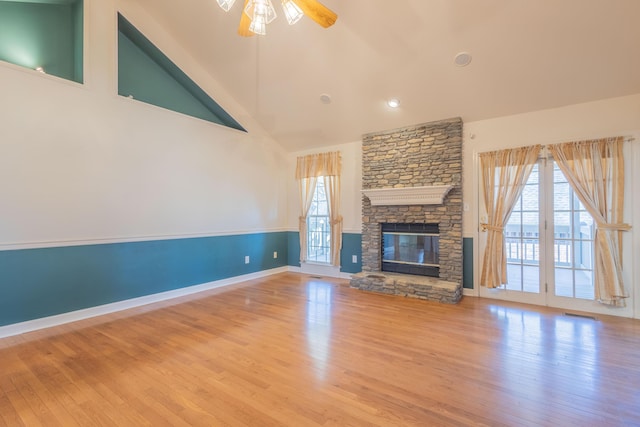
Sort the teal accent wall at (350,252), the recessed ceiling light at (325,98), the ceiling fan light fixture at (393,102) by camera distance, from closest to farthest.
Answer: the ceiling fan light fixture at (393,102) → the recessed ceiling light at (325,98) → the teal accent wall at (350,252)

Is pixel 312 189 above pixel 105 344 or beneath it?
above

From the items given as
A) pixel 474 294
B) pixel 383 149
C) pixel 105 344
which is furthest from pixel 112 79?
pixel 474 294

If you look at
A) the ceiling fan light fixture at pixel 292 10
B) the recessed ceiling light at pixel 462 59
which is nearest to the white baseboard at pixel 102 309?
the ceiling fan light fixture at pixel 292 10

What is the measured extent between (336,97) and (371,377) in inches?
152

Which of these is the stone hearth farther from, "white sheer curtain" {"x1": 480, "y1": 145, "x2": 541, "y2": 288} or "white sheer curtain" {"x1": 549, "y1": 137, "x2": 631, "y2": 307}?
"white sheer curtain" {"x1": 549, "y1": 137, "x2": 631, "y2": 307}

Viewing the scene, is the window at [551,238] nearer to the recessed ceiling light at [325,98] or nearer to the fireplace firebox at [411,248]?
the fireplace firebox at [411,248]

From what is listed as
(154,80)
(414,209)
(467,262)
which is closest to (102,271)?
(154,80)

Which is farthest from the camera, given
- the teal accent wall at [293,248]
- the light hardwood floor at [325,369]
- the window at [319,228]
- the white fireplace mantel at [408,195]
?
the teal accent wall at [293,248]

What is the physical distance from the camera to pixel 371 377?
7.14 ft

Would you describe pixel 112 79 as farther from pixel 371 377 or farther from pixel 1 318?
pixel 371 377

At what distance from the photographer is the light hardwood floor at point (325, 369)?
1786 mm

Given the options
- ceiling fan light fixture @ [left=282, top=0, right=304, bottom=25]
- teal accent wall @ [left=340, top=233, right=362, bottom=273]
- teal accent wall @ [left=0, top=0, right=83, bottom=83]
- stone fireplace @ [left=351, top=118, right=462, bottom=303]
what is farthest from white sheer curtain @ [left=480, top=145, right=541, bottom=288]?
teal accent wall @ [left=0, top=0, right=83, bottom=83]

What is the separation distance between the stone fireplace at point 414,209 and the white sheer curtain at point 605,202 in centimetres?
142

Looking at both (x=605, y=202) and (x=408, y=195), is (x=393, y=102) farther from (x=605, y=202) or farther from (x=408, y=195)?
(x=605, y=202)
